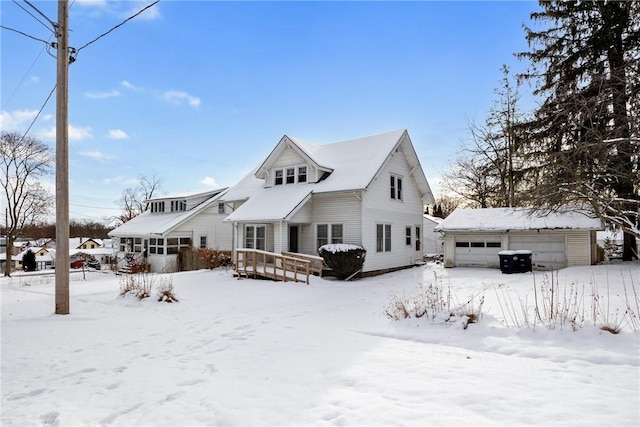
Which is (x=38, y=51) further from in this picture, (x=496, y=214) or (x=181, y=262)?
(x=496, y=214)

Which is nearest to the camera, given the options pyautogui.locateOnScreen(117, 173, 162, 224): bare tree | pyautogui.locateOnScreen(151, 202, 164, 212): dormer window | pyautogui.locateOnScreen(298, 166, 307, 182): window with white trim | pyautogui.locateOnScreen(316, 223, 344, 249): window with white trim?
pyautogui.locateOnScreen(316, 223, 344, 249): window with white trim

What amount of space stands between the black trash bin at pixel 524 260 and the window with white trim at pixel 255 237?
11.9 m

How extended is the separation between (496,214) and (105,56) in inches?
730

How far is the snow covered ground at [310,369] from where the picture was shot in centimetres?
350

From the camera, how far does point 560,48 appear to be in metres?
16.8

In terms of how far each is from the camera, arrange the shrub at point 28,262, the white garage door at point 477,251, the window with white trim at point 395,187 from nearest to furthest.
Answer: the white garage door at point 477,251 → the window with white trim at point 395,187 → the shrub at point 28,262

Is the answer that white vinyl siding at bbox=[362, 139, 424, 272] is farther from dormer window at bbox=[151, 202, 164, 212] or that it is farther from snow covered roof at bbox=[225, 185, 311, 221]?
dormer window at bbox=[151, 202, 164, 212]

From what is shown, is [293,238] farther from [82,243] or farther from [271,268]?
[82,243]

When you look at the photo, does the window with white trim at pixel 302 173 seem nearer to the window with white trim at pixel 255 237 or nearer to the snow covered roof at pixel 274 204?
the snow covered roof at pixel 274 204

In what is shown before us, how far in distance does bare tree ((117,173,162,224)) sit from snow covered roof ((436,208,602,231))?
132 ft

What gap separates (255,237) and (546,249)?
1414cm

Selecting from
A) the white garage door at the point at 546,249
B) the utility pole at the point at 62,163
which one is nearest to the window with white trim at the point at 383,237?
the white garage door at the point at 546,249

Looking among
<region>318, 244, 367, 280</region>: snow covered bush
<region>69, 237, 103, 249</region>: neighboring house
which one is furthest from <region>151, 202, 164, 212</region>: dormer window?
<region>69, 237, 103, 249</region>: neighboring house

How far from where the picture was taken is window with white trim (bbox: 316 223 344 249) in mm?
17172
